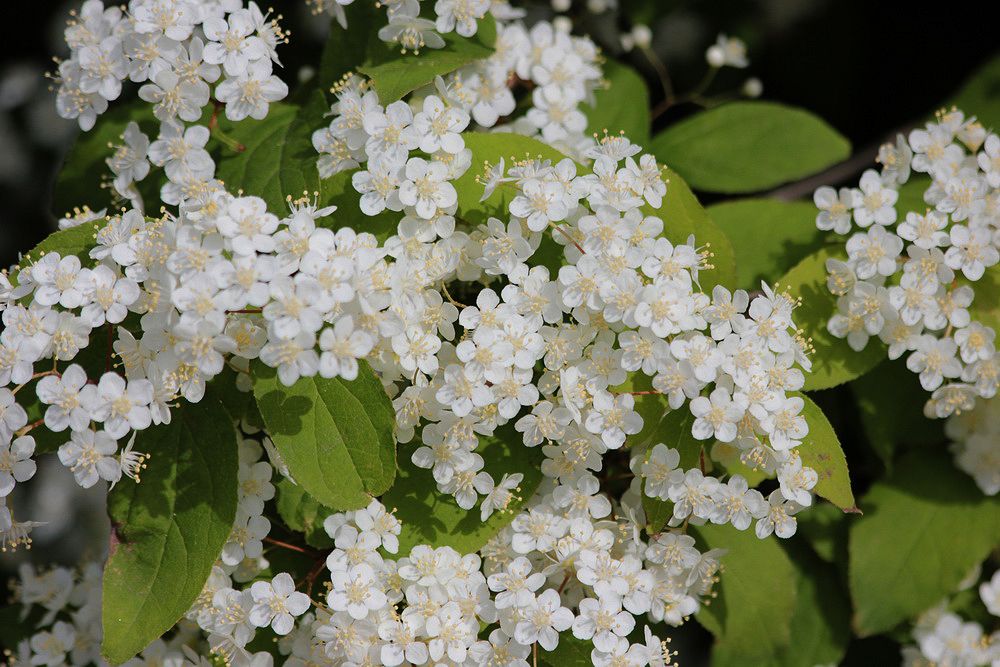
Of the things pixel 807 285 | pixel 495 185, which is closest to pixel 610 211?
pixel 495 185

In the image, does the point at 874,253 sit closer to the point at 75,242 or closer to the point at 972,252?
the point at 972,252

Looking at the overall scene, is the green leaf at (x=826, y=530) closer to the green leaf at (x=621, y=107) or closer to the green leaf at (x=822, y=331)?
the green leaf at (x=822, y=331)

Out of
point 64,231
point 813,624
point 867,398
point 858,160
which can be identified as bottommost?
point 813,624

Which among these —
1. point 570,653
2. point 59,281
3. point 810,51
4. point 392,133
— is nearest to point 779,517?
point 570,653

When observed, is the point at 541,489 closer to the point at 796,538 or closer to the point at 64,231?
the point at 796,538

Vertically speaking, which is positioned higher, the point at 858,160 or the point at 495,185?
the point at 495,185

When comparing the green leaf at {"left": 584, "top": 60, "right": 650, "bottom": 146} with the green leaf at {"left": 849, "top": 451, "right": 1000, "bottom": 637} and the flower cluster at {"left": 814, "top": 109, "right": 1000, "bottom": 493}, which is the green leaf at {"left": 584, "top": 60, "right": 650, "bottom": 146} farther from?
the green leaf at {"left": 849, "top": 451, "right": 1000, "bottom": 637}
